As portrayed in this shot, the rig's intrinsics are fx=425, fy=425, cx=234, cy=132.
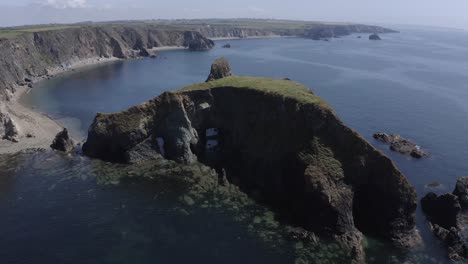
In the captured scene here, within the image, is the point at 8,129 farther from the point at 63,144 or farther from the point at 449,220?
the point at 449,220

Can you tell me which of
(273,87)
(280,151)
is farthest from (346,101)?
(280,151)

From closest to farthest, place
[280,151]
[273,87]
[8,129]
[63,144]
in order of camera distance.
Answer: [280,151] → [273,87] → [63,144] → [8,129]

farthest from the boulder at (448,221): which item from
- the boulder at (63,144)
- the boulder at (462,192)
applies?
the boulder at (63,144)

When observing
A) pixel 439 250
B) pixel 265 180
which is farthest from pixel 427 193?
pixel 265 180

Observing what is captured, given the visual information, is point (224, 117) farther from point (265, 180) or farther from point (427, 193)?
point (427, 193)

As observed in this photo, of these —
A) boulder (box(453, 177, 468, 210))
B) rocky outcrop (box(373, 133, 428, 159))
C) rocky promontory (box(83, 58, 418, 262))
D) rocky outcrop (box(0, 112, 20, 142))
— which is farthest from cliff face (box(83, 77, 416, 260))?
rocky outcrop (box(373, 133, 428, 159))

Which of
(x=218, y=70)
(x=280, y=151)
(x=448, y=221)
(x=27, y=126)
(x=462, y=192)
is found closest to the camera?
(x=448, y=221)

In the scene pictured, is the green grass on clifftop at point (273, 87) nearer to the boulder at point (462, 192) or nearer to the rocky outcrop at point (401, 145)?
the boulder at point (462, 192)

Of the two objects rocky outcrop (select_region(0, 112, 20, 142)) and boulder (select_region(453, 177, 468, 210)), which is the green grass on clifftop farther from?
rocky outcrop (select_region(0, 112, 20, 142))
